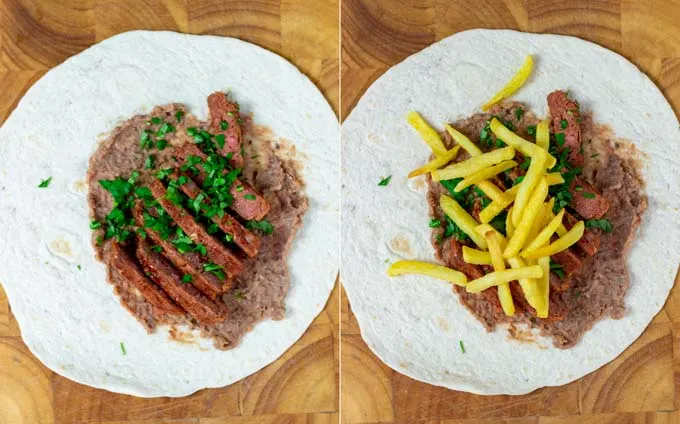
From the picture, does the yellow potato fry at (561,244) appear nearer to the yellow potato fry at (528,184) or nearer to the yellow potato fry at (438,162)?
the yellow potato fry at (528,184)

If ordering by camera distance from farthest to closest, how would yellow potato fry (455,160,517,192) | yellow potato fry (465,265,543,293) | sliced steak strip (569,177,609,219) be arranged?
sliced steak strip (569,177,609,219) < yellow potato fry (455,160,517,192) < yellow potato fry (465,265,543,293)

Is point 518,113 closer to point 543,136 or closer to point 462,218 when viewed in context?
point 543,136

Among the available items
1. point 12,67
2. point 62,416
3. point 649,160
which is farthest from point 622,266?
point 12,67

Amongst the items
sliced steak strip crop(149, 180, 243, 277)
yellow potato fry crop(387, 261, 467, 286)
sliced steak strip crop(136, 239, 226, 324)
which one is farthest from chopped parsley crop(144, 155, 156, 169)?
yellow potato fry crop(387, 261, 467, 286)

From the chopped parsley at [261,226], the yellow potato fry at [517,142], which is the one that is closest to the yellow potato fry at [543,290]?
the yellow potato fry at [517,142]

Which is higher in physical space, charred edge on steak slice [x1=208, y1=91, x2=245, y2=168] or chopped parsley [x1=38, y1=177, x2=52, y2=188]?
charred edge on steak slice [x1=208, y1=91, x2=245, y2=168]

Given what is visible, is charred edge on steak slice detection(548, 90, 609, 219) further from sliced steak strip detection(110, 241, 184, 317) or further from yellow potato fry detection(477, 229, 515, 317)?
sliced steak strip detection(110, 241, 184, 317)
